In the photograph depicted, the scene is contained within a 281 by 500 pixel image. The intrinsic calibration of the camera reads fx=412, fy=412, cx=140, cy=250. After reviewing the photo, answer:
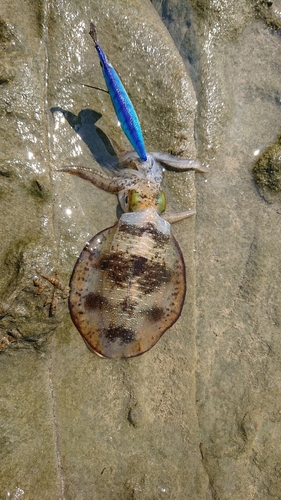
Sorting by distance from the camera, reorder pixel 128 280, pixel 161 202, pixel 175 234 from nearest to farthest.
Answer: pixel 128 280, pixel 161 202, pixel 175 234

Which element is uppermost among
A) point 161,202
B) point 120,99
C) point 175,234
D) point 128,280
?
point 120,99

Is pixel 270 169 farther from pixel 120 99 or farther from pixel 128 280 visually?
pixel 128 280

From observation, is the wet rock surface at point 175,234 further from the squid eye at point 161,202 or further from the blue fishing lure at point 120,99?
the blue fishing lure at point 120,99

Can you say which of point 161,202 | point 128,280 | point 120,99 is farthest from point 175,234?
point 120,99

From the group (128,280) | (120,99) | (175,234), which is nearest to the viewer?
(120,99)

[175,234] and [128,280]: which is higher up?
[175,234]

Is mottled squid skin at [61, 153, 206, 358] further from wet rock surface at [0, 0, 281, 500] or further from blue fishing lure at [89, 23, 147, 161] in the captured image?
blue fishing lure at [89, 23, 147, 161]

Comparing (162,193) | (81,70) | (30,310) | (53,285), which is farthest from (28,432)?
(81,70)
